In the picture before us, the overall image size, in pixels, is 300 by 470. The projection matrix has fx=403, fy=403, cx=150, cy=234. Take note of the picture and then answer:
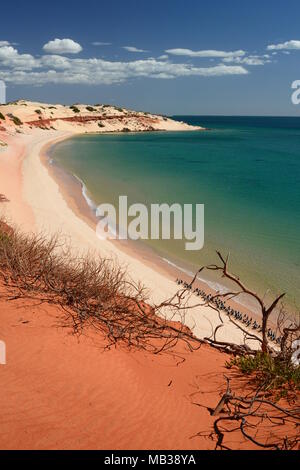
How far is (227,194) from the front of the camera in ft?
78.4

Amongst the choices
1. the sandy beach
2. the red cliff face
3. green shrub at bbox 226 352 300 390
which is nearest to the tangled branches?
green shrub at bbox 226 352 300 390

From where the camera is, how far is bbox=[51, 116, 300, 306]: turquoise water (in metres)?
12.9

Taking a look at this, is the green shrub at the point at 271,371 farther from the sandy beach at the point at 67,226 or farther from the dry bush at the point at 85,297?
the sandy beach at the point at 67,226

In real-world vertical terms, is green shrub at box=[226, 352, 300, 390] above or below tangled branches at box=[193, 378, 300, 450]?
above

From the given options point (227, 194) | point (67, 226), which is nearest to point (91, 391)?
point (67, 226)

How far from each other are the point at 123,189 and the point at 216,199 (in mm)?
5568

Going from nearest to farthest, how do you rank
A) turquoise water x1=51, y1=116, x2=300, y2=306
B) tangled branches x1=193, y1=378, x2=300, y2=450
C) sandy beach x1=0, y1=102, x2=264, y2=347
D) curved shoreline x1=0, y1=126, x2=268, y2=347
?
tangled branches x1=193, y1=378, x2=300, y2=450, curved shoreline x1=0, y1=126, x2=268, y2=347, sandy beach x1=0, y1=102, x2=264, y2=347, turquoise water x1=51, y1=116, x2=300, y2=306

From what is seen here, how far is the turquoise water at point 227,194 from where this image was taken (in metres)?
12.9

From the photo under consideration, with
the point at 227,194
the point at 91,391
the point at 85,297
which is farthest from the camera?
the point at 227,194

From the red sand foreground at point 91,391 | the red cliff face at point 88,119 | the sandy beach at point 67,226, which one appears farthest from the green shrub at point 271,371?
the red cliff face at point 88,119

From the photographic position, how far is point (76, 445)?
→ 12.7 feet

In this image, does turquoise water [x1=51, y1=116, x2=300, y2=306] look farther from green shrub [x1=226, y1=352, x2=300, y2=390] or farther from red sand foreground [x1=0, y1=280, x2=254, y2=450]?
red sand foreground [x1=0, y1=280, x2=254, y2=450]

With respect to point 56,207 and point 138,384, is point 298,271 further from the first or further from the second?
point 56,207

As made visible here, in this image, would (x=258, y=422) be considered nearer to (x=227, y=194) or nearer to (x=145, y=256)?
(x=145, y=256)
